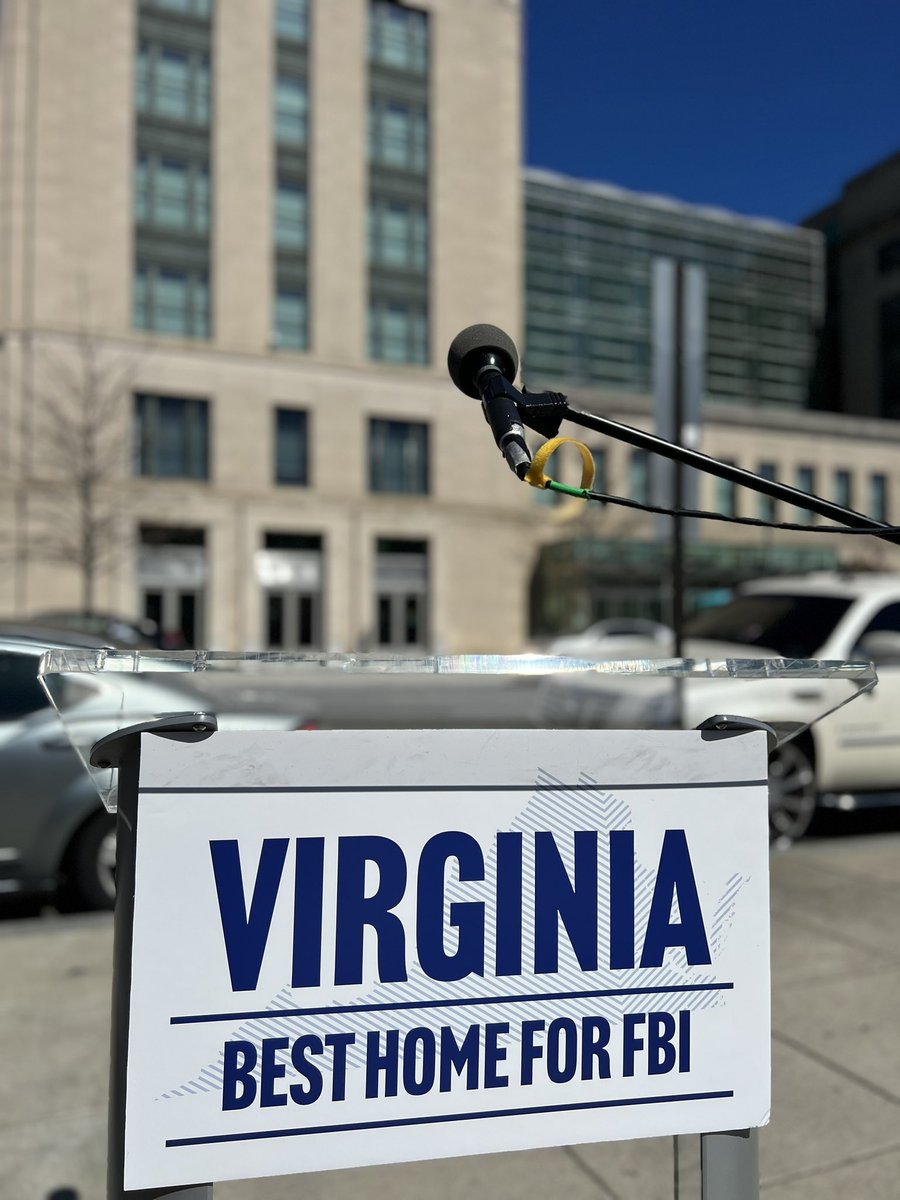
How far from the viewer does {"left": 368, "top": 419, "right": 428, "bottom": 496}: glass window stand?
120ft

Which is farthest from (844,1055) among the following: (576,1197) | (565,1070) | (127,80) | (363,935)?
(127,80)

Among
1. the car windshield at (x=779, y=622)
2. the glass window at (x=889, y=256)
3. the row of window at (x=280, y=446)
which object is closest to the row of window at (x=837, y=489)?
the row of window at (x=280, y=446)

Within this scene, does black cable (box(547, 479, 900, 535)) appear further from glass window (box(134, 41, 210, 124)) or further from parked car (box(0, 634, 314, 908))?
glass window (box(134, 41, 210, 124))

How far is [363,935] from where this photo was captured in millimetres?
1389

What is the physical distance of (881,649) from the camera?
22.5 feet

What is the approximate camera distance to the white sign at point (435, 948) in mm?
1336

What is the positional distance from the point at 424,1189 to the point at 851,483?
49.3m

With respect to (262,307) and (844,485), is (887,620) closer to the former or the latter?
(262,307)

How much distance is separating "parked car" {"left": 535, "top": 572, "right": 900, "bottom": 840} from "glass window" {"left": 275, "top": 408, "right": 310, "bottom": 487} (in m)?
28.5

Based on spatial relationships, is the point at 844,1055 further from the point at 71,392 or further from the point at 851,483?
the point at 851,483

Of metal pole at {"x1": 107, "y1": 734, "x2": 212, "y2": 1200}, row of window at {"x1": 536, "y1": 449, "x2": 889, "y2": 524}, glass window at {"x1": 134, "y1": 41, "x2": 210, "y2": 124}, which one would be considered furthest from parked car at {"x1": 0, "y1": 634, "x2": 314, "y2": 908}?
glass window at {"x1": 134, "y1": 41, "x2": 210, "y2": 124}

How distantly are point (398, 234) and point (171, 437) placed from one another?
1109cm

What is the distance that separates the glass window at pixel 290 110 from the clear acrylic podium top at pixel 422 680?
1278 inches

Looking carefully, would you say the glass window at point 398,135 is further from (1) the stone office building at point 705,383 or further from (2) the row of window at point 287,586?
(2) the row of window at point 287,586
